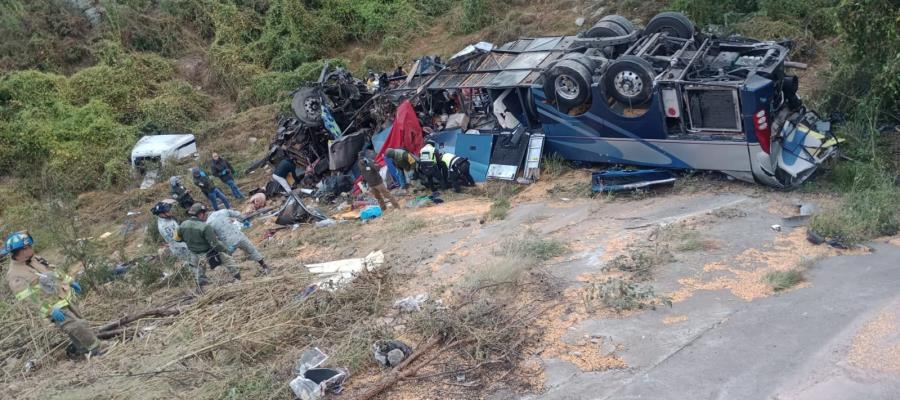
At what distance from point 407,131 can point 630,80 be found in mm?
4230

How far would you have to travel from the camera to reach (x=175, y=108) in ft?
62.5

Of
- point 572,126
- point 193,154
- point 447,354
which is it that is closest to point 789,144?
point 572,126

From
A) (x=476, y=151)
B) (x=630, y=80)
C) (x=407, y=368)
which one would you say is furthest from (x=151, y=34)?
(x=407, y=368)

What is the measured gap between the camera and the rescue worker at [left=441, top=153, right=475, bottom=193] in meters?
11.4

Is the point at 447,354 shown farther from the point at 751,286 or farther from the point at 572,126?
the point at 572,126

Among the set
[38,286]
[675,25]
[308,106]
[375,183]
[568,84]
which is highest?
[675,25]

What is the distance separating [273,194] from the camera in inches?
559

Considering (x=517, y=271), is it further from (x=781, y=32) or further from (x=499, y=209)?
(x=781, y=32)

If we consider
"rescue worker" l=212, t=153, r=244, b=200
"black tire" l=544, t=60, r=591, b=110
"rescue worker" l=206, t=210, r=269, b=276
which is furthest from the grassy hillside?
"rescue worker" l=206, t=210, r=269, b=276

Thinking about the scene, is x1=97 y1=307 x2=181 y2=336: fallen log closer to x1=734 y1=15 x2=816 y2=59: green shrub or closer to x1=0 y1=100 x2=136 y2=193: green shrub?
x1=0 y1=100 x2=136 y2=193: green shrub

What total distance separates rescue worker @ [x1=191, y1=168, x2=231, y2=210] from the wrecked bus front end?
249 inches

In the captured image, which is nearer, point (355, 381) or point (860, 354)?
point (860, 354)

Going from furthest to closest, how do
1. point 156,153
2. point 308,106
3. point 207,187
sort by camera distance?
point 156,153 → point 308,106 → point 207,187

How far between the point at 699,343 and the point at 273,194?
10.2m
